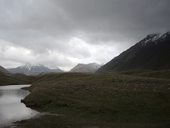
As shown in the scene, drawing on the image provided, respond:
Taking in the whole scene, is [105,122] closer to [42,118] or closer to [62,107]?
[42,118]

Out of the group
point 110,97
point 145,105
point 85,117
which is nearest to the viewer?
point 85,117

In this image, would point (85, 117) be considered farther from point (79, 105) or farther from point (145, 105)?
point (145, 105)

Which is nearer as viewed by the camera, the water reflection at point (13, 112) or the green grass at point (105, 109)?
the green grass at point (105, 109)

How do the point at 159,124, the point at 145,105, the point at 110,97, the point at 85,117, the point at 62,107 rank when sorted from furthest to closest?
the point at 110,97 → the point at 62,107 → the point at 145,105 → the point at 85,117 → the point at 159,124

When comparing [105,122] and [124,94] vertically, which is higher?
[124,94]

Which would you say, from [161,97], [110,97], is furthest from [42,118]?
[161,97]

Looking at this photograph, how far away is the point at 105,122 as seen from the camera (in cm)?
3684

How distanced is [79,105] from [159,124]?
57.7ft

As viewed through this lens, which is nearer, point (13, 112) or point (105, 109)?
point (105, 109)

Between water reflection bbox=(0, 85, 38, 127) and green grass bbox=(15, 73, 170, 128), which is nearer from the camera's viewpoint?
green grass bbox=(15, 73, 170, 128)

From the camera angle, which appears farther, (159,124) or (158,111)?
(158,111)

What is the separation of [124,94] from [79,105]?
457 inches

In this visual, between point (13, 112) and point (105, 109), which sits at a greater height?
point (105, 109)

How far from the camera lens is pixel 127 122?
36.9 metres
